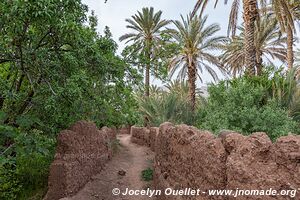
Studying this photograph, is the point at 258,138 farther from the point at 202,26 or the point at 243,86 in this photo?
the point at 202,26

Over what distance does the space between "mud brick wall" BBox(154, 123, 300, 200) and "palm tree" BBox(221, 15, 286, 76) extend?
16.6 metres

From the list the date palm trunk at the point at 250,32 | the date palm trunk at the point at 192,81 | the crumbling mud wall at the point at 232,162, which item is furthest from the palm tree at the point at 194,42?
the crumbling mud wall at the point at 232,162

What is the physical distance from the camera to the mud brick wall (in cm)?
321

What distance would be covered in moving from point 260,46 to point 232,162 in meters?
21.2

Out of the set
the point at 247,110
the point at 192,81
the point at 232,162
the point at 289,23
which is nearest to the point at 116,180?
the point at 247,110

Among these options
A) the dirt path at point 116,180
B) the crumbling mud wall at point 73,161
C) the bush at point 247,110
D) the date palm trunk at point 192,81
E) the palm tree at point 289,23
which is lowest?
the dirt path at point 116,180

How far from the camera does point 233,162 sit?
156 inches

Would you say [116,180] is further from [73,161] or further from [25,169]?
[25,169]

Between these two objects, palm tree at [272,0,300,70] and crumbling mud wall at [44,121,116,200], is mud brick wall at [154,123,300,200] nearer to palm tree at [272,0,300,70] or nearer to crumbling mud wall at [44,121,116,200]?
crumbling mud wall at [44,121,116,200]

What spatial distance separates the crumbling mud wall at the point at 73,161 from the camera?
7.91 m

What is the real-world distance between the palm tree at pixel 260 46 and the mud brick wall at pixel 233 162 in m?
16.6

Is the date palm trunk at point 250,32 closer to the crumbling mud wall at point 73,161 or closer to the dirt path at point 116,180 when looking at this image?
the dirt path at point 116,180

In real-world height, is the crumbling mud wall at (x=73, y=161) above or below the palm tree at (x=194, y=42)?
below

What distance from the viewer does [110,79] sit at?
288 inches
